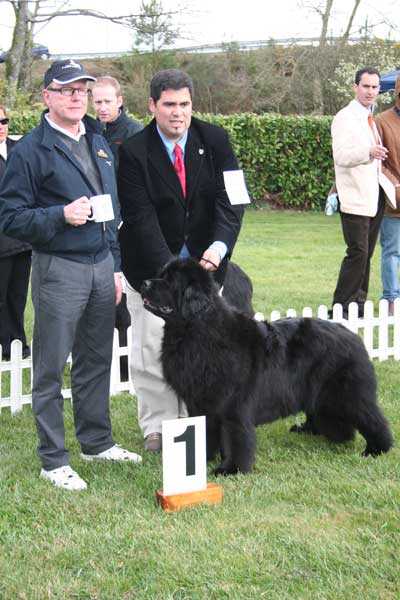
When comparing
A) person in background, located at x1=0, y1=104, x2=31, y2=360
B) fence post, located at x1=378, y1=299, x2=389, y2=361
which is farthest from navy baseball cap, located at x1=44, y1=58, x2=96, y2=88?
fence post, located at x1=378, y1=299, x2=389, y2=361

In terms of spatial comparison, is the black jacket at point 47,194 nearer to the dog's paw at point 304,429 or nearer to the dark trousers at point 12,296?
the dog's paw at point 304,429

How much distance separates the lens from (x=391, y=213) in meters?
8.14

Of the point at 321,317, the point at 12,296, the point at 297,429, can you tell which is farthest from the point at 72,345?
the point at 321,317

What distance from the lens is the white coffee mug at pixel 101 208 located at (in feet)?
12.6

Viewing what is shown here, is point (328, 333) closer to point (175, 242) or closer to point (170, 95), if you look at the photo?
point (175, 242)

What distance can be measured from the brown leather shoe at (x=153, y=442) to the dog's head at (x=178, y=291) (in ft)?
3.43

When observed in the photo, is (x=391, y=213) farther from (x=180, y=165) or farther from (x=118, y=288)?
(x=118, y=288)

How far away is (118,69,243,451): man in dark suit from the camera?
4.26m

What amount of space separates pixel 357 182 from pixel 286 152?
1054 cm

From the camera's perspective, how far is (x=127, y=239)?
4.46 m

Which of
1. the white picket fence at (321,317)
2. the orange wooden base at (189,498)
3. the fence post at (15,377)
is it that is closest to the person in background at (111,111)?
the white picket fence at (321,317)

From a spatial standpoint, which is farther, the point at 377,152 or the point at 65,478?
the point at 377,152

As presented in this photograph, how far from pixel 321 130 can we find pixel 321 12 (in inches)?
353

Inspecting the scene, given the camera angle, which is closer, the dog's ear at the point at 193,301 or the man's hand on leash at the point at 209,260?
the dog's ear at the point at 193,301
